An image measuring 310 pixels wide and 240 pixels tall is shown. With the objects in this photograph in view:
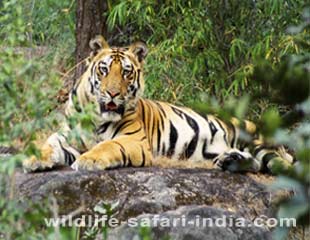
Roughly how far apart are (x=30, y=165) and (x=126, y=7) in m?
3.24

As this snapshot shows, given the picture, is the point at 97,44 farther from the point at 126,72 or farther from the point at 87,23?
the point at 87,23

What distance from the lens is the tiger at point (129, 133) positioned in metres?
5.53

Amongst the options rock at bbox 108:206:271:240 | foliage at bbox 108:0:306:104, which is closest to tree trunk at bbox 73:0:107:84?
foliage at bbox 108:0:306:104

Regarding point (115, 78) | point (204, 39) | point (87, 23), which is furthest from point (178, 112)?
point (87, 23)

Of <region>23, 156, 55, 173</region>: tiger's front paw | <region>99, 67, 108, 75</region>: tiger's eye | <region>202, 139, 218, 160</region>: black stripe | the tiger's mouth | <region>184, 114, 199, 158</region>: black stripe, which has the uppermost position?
<region>99, 67, 108, 75</region>: tiger's eye

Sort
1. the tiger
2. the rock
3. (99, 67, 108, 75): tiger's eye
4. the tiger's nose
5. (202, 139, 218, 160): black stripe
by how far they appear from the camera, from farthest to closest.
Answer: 1. (202, 139, 218, 160): black stripe
2. (99, 67, 108, 75): tiger's eye
3. the tiger's nose
4. the tiger
5. the rock

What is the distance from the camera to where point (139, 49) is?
621 centimetres

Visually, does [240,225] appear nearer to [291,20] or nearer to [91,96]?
[91,96]

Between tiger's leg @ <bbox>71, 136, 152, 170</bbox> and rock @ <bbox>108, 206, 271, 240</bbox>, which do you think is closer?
rock @ <bbox>108, 206, 271, 240</bbox>

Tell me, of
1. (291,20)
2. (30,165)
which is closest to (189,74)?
(291,20)

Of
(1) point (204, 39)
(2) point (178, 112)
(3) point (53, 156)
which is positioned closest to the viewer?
(3) point (53, 156)

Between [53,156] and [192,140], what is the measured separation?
4.04ft

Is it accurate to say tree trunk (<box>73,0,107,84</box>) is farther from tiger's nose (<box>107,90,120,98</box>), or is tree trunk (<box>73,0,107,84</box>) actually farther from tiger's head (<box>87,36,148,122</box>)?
tiger's nose (<box>107,90,120,98</box>)

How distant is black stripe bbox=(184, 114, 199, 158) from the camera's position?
638cm
